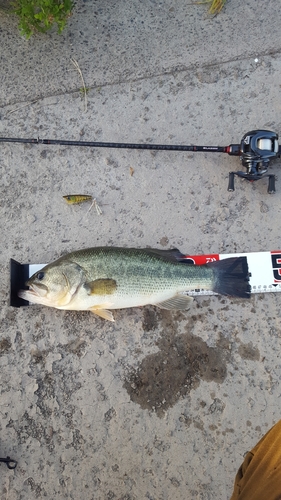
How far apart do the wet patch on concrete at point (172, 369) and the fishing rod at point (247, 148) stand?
1206mm

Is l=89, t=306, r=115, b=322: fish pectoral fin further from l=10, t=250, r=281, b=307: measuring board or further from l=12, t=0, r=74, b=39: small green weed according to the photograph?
l=12, t=0, r=74, b=39: small green weed

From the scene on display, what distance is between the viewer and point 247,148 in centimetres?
280

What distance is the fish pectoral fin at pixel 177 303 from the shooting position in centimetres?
280

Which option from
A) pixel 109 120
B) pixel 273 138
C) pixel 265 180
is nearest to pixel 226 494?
pixel 265 180

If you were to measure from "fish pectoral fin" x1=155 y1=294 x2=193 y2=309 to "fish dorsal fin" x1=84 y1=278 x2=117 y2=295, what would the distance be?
0.38 metres

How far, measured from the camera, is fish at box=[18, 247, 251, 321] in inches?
105

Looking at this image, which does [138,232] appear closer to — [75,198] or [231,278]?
[75,198]

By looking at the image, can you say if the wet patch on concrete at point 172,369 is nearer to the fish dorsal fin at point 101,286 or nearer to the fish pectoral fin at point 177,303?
the fish pectoral fin at point 177,303

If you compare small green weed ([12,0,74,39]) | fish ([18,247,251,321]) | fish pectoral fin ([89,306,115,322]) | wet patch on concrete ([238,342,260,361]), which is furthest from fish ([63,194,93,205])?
wet patch on concrete ([238,342,260,361])

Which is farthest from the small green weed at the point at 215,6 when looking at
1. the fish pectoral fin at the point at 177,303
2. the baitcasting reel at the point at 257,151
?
the fish pectoral fin at the point at 177,303

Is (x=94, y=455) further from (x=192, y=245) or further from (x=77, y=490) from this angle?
(x=192, y=245)

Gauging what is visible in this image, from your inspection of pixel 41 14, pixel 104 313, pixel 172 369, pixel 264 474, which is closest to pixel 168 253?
pixel 104 313

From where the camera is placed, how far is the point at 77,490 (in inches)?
109

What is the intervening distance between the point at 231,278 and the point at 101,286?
0.93m
